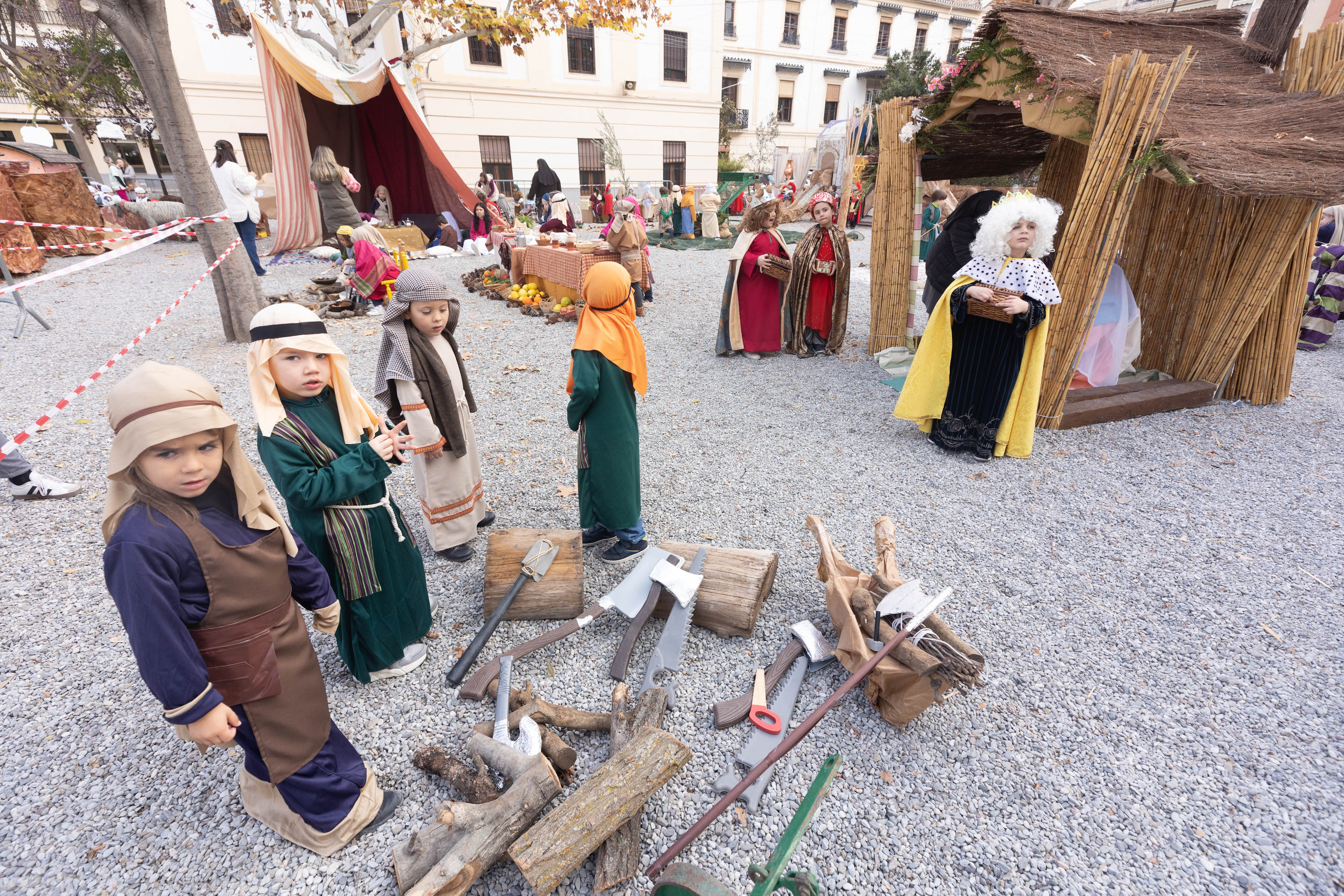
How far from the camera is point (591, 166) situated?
20469 mm

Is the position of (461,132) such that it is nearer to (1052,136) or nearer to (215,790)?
(1052,136)

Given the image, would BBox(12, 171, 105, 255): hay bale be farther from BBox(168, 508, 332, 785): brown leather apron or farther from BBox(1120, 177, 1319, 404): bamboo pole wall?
BBox(1120, 177, 1319, 404): bamboo pole wall

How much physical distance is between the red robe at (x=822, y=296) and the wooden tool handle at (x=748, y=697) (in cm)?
487

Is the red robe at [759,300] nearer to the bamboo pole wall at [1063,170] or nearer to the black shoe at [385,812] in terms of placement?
the bamboo pole wall at [1063,170]

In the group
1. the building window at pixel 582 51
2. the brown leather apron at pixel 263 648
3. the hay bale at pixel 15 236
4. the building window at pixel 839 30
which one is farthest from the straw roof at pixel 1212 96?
the building window at pixel 839 30

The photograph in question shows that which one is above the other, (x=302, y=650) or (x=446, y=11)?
(x=446, y=11)

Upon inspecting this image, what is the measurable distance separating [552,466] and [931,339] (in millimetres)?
3156

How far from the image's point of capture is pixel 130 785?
2115 millimetres

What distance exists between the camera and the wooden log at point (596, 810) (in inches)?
64.5

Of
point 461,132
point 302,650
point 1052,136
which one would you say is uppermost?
point 461,132

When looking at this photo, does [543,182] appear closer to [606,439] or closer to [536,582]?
[606,439]

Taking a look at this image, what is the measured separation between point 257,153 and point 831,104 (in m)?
25.9

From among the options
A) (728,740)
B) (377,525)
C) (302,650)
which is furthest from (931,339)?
(302,650)

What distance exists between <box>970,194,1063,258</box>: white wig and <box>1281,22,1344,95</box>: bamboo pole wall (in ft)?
9.61
